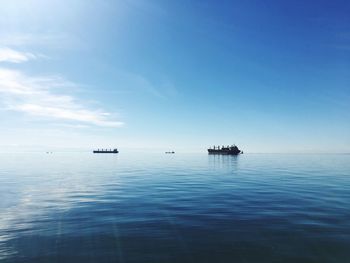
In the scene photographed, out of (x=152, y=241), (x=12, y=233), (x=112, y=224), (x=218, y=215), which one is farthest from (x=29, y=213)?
(x=218, y=215)

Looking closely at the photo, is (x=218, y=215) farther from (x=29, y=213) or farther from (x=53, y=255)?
(x=29, y=213)

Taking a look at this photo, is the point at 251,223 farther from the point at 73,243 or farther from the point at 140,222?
the point at 73,243

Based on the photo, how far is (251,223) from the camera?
14.9m

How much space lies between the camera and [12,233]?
1309cm

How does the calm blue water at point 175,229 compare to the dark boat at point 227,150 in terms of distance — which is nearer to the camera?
the calm blue water at point 175,229

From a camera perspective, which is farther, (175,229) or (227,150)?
(227,150)

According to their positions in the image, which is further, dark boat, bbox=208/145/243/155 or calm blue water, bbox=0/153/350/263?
dark boat, bbox=208/145/243/155

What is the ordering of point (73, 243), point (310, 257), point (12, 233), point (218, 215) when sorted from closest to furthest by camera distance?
point (310, 257), point (73, 243), point (12, 233), point (218, 215)

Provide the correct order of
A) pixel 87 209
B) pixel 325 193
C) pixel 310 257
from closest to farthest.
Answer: pixel 310 257 < pixel 87 209 < pixel 325 193

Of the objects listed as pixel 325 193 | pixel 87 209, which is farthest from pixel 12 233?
pixel 325 193

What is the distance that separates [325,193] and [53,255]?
24.3 metres

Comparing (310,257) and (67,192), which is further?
(67,192)

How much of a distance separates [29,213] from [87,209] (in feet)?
11.7

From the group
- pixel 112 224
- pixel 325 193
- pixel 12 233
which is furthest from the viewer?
pixel 325 193
